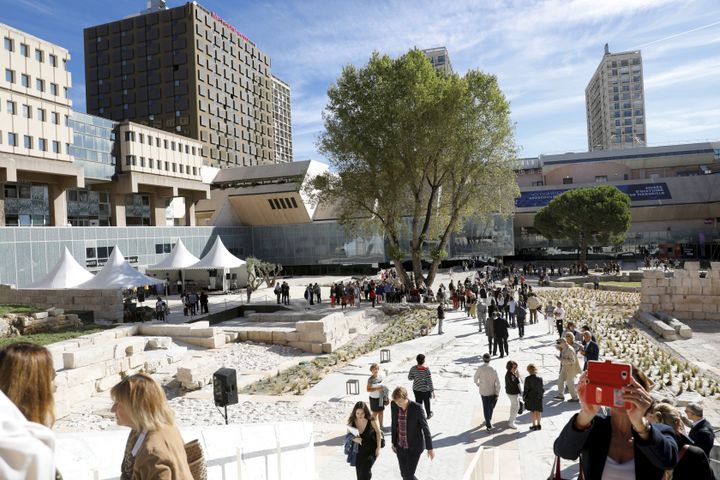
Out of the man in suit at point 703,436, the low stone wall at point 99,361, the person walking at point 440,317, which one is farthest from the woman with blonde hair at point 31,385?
the person walking at point 440,317

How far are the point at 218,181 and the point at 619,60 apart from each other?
11010 cm

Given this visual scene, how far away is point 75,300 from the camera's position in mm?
23609

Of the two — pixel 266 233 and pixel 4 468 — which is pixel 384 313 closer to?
pixel 4 468

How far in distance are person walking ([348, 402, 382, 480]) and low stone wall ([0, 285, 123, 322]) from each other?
A: 20433 millimetres

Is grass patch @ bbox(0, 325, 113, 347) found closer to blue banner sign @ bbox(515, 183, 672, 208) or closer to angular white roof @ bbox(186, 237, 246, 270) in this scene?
angular white roof @ bbox(186, 237, 246, 270)

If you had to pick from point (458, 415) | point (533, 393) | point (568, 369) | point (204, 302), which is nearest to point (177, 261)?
point (204, 302)

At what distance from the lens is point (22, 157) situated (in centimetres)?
3175

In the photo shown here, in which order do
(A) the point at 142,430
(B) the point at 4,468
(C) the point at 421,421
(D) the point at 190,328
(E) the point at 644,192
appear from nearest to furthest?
1. (B) the point at 4,468
2. (A) the point at 142,430
3. (C) the point at 421,421
4. (D) the point at 190,328
5. (E) the point at 644,192

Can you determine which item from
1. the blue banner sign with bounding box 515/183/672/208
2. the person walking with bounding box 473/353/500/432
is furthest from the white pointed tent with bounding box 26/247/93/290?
the blue banner sign with bounding box 515/183/672/208

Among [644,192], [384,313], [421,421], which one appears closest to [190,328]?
[384,313]

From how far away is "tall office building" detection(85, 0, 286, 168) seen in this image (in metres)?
61.9

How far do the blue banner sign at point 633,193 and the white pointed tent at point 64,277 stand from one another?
163 feet

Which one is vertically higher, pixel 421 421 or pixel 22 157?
pixel 22 157

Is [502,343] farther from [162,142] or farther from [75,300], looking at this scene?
[162,142]
